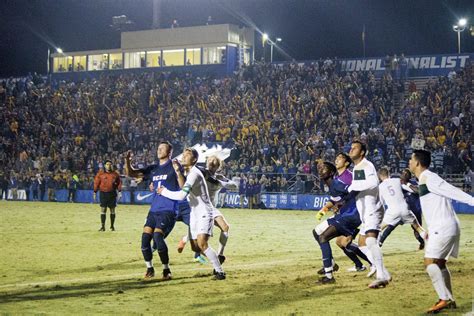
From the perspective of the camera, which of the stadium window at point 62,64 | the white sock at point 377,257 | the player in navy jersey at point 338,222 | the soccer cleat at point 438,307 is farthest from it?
the stadium window at point 62,64

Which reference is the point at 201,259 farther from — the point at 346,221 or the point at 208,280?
the point at 346,221

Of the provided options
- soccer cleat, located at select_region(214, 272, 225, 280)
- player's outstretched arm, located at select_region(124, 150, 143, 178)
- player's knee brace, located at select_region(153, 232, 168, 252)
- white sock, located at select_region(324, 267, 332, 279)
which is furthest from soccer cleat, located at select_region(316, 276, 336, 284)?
player's outstretched arm, located at select_region(124, 150, 143, 178)

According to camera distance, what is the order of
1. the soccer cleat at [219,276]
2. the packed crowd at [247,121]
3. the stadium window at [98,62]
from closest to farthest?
the soccer cleat at [219,276] → the packed crowd at [247,121] → the stadium window at [98,62]

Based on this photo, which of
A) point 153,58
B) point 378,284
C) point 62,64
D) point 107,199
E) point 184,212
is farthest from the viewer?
point 62,64

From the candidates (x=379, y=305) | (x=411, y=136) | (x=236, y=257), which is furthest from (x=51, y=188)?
(x=379, y=305)

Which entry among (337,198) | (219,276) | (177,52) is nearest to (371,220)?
(337,198)

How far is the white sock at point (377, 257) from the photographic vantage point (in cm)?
1051

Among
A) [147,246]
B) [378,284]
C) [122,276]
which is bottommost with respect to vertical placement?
[122,276]

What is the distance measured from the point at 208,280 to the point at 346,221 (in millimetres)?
2621

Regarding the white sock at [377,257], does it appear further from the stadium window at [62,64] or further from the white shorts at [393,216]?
the stadium window at [62,64]

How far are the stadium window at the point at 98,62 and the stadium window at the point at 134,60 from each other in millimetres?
2463

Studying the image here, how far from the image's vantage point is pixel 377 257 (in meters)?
10.5

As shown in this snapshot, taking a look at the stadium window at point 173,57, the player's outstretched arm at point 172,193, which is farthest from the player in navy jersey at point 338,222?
the stadium window at point 173,57

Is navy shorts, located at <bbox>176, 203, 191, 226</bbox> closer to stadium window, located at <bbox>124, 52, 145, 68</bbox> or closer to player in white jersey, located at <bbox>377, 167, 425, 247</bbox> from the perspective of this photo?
player in white jersey, located at <bbox>377, 167, 425, 247</bbox>
